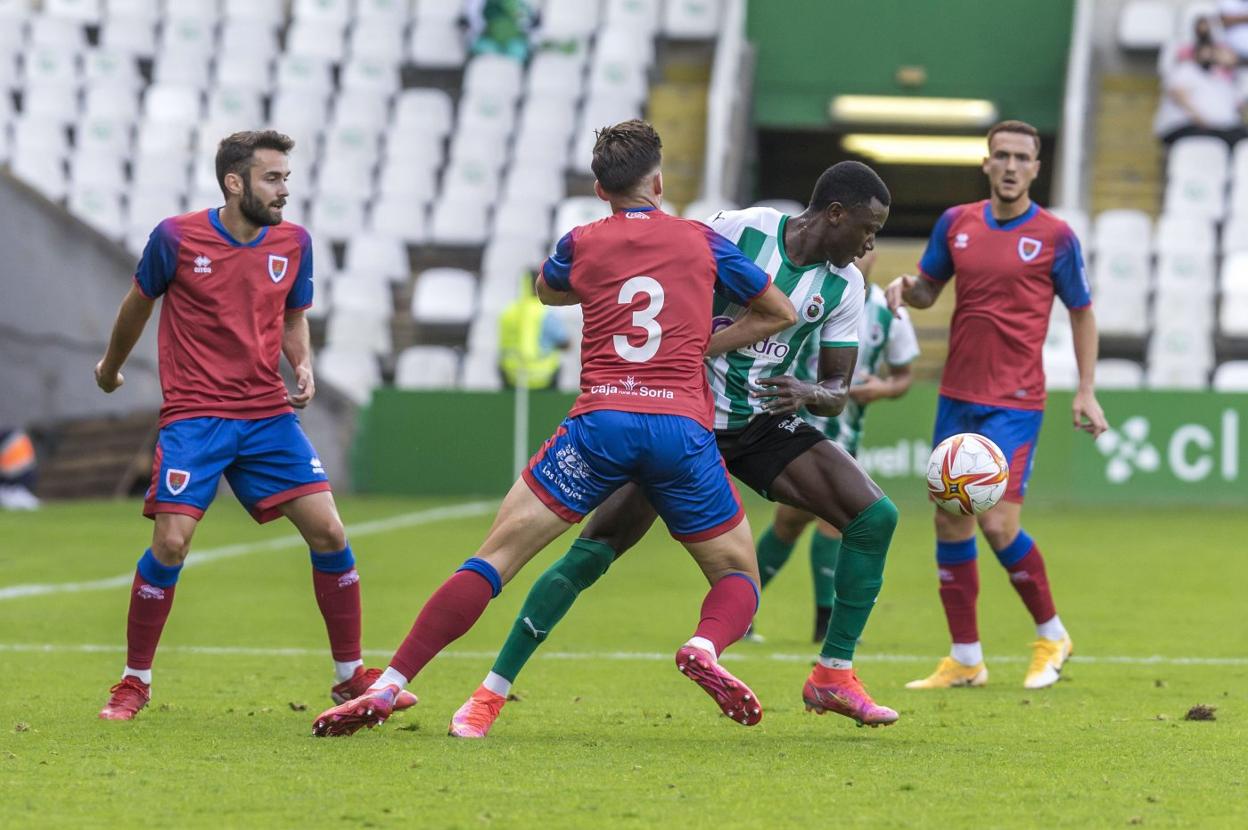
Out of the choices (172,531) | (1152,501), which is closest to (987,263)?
(172,531)

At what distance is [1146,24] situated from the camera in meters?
24.4

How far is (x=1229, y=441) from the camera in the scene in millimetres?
17656

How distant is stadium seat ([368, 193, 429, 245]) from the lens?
22.2m

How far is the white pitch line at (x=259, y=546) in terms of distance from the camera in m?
11.2

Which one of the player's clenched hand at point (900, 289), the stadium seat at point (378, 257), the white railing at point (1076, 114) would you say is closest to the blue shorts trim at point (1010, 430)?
the player's clenched hand at point (900, 289)

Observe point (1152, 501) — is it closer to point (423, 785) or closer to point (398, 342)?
point (398, 342)

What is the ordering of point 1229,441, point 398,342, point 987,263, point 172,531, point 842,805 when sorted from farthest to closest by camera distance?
point 398,342 → point 1229,441 → point 987,263 → point 172,531 → point 842,805

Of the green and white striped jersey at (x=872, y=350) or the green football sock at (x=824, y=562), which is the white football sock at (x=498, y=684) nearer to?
the green and white striped jersey at (x=872, y=350)

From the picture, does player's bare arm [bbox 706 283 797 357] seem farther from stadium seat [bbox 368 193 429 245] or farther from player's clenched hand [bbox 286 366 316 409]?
stadium seat [bbox 368 193 429 245]

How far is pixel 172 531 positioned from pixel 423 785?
1795 millimetres

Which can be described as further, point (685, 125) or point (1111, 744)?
point (685, 125)

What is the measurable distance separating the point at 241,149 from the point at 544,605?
1.80 m

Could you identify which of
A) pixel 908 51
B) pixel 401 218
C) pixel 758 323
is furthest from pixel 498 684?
pixel 908 51

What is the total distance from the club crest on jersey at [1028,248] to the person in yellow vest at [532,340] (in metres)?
10.9
